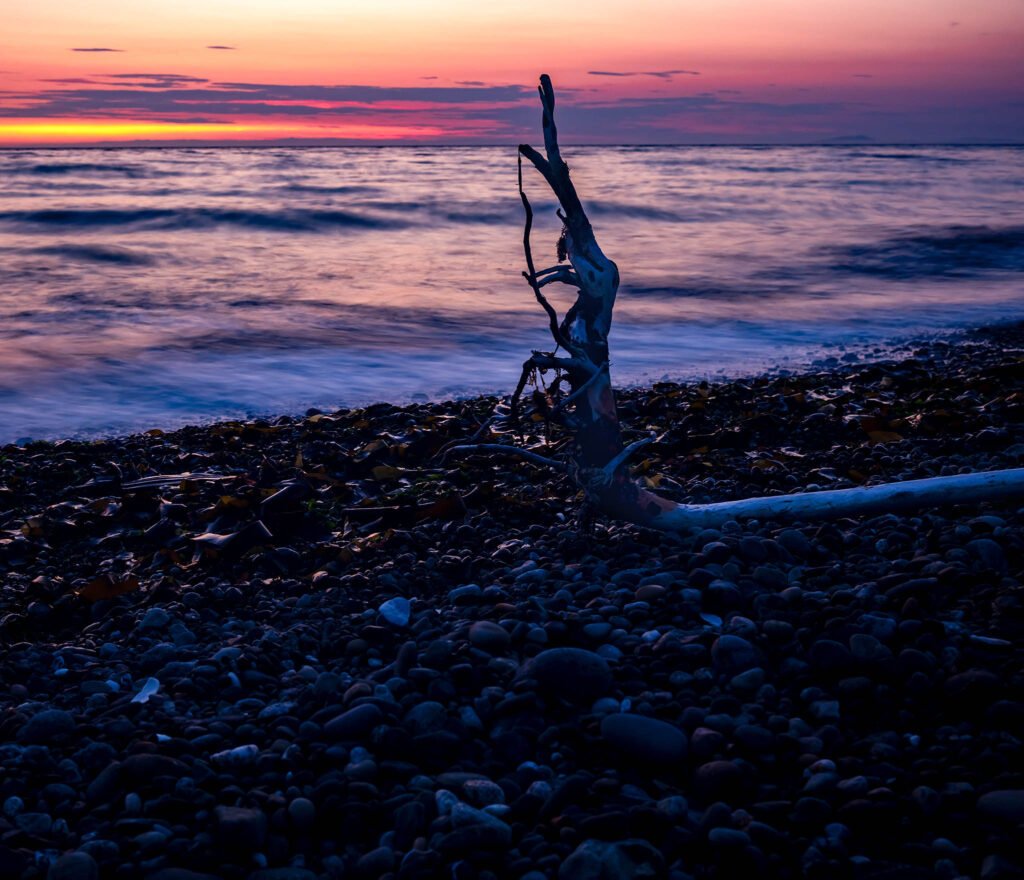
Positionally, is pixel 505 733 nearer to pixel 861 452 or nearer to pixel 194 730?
pixel 194 730

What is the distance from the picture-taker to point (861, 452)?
508cm

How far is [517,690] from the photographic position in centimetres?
266

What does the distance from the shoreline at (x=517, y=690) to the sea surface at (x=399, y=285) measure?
169 inches

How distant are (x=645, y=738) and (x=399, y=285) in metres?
13.8

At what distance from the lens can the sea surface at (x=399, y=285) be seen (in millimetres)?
9484

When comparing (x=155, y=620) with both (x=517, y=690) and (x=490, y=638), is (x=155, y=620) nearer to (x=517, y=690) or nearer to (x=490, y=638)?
(x=490, y=638)

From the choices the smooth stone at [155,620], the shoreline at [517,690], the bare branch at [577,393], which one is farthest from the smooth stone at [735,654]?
the smooth stone at [155,620]

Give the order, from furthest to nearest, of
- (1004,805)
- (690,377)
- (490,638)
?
(690,377), (490,638), (1004,805)

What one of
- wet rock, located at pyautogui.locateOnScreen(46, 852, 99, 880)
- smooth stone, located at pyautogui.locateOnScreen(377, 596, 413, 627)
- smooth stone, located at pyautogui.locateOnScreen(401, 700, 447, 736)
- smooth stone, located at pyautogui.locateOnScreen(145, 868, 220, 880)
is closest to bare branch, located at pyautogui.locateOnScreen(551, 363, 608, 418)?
smooth stone, located at pyautogui.locateOnScreen(377, 596, 413, 627)

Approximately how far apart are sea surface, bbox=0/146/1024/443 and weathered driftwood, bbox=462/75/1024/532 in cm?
492

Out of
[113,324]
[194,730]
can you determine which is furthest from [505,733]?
[113,324]

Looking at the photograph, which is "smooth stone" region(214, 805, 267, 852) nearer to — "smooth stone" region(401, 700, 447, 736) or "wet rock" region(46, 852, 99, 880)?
"wet rock" region(46, 852, 99, 880)

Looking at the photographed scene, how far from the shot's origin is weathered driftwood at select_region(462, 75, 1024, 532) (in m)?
3.66

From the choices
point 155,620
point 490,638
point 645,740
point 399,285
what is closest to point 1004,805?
point 645,740
